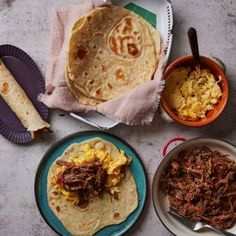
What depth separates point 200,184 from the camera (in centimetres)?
213

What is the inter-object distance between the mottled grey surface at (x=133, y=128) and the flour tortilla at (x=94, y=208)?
0.29 feet

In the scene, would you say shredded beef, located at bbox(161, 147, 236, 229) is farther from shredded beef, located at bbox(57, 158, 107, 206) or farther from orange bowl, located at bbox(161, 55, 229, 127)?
shredded beef, located at bbox(57, 158, 107, 206)

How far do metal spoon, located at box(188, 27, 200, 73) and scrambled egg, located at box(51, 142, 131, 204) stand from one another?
0.54 meters

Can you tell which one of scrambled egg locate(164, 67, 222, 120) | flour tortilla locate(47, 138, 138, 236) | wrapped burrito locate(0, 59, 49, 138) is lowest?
flour tortilla locate(47, 138, 138, 236)

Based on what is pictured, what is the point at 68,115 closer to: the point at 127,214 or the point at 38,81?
the point at 38,81

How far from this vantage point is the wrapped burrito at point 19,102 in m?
2.18

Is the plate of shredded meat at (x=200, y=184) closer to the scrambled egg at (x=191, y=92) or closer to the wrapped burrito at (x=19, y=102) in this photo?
the scrambled egg at (x=191, y=92)

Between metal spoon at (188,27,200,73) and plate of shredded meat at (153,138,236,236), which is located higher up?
metal spoon at (188,27,200,73)

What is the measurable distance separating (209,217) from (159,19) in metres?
0.95

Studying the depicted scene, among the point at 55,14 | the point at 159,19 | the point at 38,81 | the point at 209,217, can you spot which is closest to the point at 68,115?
the point at 38,81

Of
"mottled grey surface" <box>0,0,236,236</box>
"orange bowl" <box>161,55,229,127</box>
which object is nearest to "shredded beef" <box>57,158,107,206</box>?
"mottled grey surface" <box>0,0,236,236</box>

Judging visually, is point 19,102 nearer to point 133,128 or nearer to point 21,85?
point 21,85

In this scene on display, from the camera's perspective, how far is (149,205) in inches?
90.0

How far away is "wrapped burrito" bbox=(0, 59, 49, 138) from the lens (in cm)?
218
